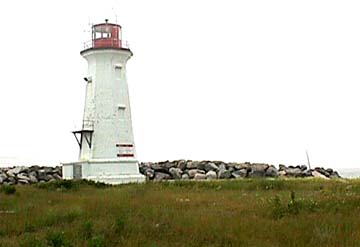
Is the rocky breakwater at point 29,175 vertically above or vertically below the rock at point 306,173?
above

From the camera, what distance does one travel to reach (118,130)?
28.4 m

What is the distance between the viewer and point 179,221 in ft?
38.3

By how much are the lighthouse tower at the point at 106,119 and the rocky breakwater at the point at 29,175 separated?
11.0ft

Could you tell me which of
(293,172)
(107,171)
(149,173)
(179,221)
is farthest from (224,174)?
(179,221)

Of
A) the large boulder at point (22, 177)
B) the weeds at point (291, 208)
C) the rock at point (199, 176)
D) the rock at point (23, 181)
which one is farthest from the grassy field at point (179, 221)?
the large boulder at point (22, 177)

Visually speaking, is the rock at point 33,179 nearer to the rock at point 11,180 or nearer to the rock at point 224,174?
the rock at point 11,180

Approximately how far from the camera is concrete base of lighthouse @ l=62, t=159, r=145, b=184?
1093 inches

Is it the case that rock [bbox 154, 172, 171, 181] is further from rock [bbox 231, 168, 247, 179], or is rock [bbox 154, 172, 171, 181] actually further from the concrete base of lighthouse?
the concrete base of lighthouse

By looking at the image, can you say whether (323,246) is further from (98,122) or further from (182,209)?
(98,122)

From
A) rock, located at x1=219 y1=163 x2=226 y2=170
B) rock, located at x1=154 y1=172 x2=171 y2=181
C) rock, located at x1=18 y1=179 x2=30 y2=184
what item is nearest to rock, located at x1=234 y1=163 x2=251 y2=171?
rock, located at x1=219 y1=163 x2=226 y2=170

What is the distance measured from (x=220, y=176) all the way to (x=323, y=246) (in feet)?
73.6

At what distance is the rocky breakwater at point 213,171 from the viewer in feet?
106

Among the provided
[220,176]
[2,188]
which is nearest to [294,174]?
[220,176]

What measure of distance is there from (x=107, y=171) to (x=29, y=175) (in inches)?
270
